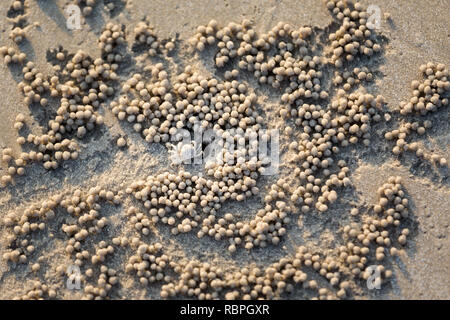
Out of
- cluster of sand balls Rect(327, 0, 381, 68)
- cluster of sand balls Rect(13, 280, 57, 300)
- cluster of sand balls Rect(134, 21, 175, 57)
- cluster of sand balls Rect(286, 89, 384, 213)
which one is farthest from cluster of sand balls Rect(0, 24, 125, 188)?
cluster of sand balls Rect(327, 0, 381, 68)

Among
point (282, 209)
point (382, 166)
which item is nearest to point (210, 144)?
point (282, 209)

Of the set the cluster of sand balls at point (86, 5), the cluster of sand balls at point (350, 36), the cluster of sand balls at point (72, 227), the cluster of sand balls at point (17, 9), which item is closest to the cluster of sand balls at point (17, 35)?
the cluster of sand balls at point (17, 9)

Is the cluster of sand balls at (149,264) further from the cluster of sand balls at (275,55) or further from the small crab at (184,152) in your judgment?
the cluster of sand balls at (275,55)

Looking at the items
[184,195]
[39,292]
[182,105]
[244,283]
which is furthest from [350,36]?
[39,292]

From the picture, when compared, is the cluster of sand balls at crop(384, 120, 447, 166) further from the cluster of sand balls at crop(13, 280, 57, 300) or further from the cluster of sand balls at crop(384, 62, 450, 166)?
the cluster of sand balls at crop(13, 280, 57, 300)

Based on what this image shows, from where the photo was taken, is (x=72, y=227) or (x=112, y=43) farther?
(x=112, y=43)

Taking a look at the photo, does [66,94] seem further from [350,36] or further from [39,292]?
[350,36]
